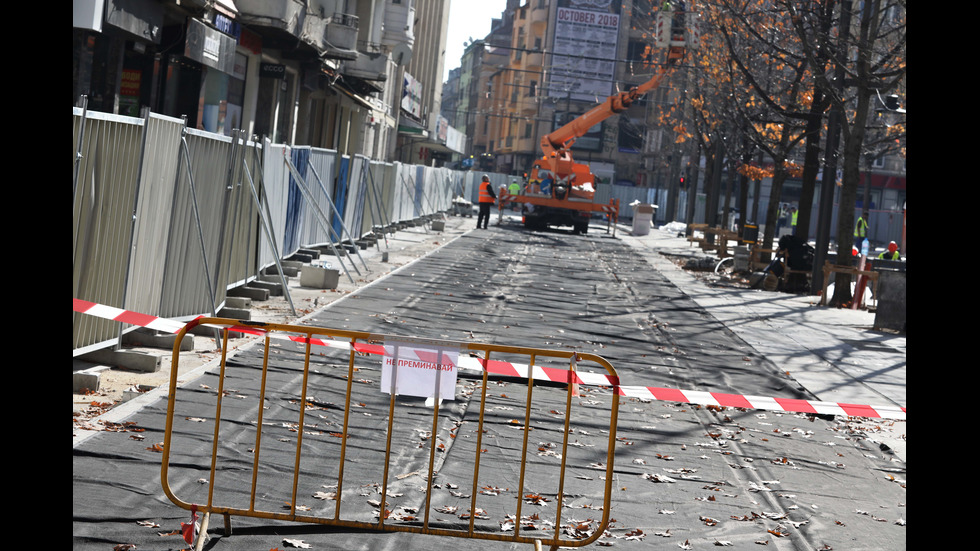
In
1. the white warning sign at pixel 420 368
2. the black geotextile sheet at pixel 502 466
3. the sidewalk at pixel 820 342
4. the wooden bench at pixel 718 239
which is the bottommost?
the black geotextile sheet at pixel 502 466

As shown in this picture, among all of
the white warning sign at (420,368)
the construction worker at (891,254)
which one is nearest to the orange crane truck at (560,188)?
the construction worker at (891,254)

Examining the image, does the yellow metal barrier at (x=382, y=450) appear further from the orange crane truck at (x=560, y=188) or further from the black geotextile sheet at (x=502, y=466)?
the orange crane truck at (x=560, y=188)

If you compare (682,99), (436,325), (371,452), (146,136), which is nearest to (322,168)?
(436,325)

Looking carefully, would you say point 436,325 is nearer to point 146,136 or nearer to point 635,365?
point 635,365

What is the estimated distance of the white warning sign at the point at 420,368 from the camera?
524cm

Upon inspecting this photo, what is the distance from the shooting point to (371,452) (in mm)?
6926

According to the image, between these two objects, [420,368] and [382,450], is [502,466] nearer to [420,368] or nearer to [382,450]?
[382,450]

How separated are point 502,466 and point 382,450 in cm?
75

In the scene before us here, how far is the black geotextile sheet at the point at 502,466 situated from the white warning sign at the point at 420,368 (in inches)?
20.0

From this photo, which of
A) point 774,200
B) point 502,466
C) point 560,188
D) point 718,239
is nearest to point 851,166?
point 774,200

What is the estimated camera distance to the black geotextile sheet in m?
5.59

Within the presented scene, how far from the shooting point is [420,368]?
17.3 feet
